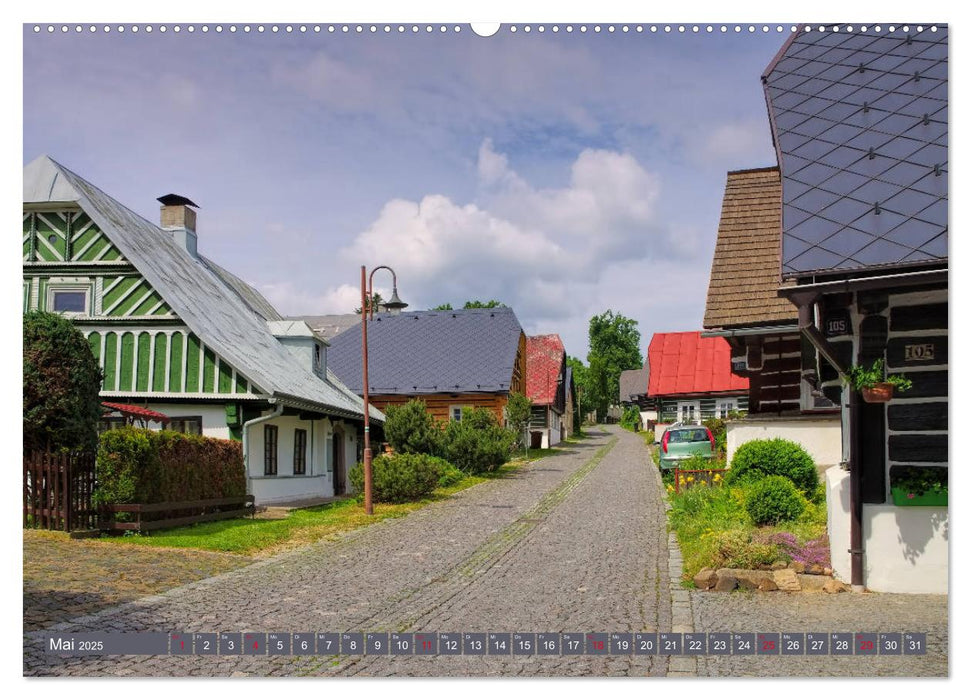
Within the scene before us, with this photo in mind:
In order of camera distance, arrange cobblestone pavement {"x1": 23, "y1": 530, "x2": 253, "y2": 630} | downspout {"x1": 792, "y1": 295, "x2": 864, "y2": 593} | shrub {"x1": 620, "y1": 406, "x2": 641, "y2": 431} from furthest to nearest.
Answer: shrub {"x1": 620, "y1": 406, "x2": 641, "y2": 431} → downspout {"x1": 792, "y1": 295, "x2": 864, "y2": 593} → cobblestone pavement {"x1": 23, "y1": 530, "x2": 253, "y2": 630}

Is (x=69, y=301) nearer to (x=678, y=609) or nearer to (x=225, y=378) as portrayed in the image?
(x=225, y=378)

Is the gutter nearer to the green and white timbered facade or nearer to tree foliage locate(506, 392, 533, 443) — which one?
the green and white timbered facade

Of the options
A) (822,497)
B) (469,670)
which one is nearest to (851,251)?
(469,670)

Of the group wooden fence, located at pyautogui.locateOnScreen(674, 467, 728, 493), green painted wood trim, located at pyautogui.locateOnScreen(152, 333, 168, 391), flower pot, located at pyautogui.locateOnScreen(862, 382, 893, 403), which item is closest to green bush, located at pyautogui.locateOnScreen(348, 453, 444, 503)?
green painted wood trim, located at pyautogui.locateOnScreen(152, 333, 168, 391)

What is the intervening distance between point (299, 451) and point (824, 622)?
678 inches

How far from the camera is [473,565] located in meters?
11.9

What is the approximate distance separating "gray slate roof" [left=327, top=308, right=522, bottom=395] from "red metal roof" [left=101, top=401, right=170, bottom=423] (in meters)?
11.7

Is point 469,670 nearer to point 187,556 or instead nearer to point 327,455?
point 187,556

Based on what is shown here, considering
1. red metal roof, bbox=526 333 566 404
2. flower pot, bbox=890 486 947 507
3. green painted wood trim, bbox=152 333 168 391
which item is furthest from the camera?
red metal roof, bbox=526 333 566 404

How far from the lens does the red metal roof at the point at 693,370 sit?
49.1 meters

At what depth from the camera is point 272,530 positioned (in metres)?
15.4

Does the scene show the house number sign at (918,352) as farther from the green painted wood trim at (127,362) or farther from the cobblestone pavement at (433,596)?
the green painted wood trim at (127,362)

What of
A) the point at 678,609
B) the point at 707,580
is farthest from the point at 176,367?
the point at 678,609

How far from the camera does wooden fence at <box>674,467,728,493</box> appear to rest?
63.1ft
